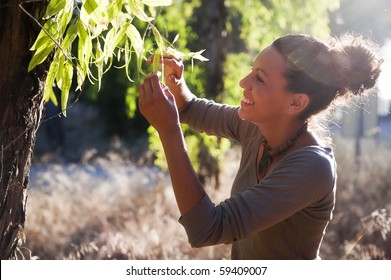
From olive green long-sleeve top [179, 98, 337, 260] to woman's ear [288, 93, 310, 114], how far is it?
0.16 metres

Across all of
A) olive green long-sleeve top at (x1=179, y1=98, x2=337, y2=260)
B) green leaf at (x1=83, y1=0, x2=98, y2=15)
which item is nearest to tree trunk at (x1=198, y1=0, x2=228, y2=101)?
olive green long-sleeve top at (x1=179, y1=98, x2=337, y2=260)

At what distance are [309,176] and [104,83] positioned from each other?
10439mm

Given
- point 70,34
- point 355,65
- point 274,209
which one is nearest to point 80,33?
point 70,34

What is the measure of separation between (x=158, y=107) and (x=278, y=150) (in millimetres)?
538

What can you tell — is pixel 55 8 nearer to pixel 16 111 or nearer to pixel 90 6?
pixel 90 6

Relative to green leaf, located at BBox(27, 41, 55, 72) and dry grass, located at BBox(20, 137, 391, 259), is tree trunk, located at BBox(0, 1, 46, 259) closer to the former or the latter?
green leaf, located at BBox(27, 41, 55, 72)

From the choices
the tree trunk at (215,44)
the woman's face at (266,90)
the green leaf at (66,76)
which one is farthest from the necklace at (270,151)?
the tree trunk at (215,44)

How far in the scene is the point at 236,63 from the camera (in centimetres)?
580

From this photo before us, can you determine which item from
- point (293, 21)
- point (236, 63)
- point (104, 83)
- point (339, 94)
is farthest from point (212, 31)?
point (104, 83)

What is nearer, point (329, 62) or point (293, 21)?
point (329, 62)

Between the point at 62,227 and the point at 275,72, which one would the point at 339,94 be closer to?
the point at 275,72

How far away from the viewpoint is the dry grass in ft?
14.0

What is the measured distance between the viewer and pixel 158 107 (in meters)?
1.82

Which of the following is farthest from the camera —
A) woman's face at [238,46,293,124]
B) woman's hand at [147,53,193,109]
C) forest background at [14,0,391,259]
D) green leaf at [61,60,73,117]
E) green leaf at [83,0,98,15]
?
forest background at [14,0,391,259]
